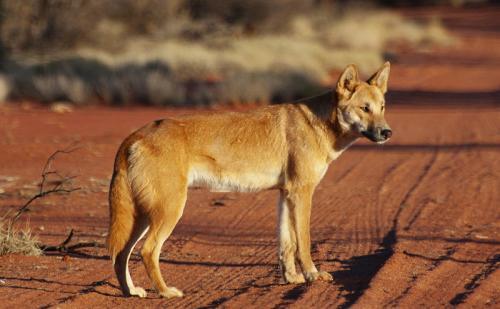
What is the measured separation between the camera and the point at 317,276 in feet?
28.0

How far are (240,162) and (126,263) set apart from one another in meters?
1.33

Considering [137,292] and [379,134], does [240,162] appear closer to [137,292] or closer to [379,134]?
[379,134]

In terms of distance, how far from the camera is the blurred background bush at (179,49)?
24.4m

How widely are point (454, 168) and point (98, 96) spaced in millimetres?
12301

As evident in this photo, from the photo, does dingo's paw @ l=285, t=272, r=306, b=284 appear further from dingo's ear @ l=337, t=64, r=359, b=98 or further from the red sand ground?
dingo's ear @ l=337, t=64, r=359, b=98

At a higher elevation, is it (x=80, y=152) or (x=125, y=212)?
(x=125, y=212)

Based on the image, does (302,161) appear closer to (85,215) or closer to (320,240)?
(320,240)

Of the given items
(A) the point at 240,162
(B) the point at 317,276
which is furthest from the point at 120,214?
(B) the point at 317,276

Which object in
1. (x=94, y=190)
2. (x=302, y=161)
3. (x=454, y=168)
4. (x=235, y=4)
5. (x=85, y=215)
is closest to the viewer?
(x=302, y=161)

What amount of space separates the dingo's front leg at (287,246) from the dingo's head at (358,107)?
0.91 m

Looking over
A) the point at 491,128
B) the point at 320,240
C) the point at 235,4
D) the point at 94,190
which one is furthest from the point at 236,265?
the point at 235,4

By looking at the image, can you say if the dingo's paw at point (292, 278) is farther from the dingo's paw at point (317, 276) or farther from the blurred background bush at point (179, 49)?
the blurred background bush at point (179, 49)

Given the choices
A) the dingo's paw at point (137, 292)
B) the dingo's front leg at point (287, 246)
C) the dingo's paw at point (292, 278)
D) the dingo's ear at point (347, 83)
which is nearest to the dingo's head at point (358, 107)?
the dingo's ear at point (347, 83)

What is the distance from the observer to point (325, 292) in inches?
321
